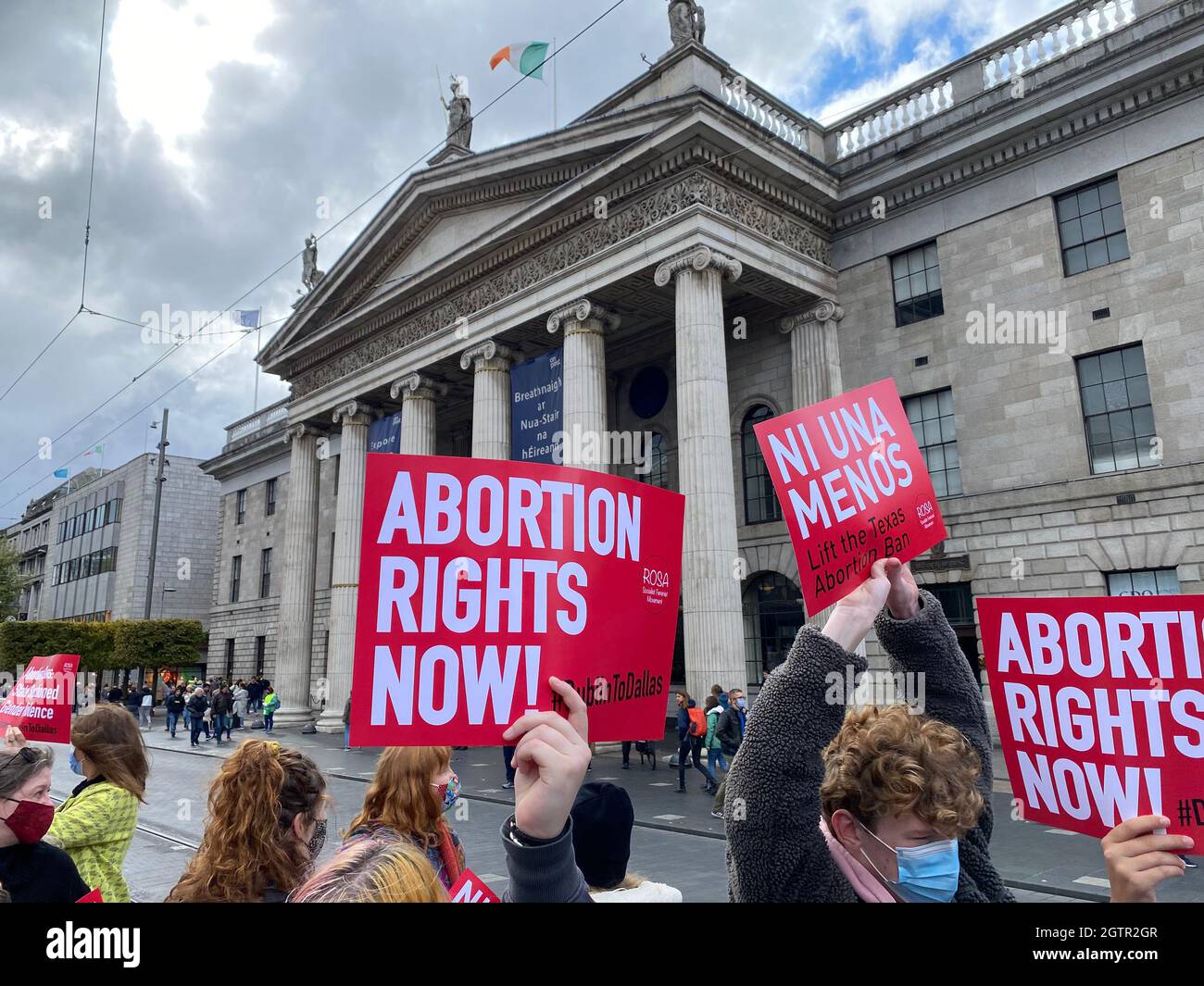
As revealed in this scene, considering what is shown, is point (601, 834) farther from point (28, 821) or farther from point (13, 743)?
point (13, 743)

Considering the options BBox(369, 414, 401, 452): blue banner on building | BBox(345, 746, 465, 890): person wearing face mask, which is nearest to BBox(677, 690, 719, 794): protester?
BBox(345, 746, 465, 890): person wearing face mask

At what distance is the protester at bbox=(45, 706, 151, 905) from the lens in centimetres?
381

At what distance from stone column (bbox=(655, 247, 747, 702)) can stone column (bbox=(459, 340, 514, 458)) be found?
21.1ft

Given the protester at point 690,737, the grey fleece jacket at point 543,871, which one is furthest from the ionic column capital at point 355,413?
the grey fleece jacket at point 543,871

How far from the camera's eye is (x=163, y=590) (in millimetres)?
52375

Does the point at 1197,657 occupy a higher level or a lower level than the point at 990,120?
lower

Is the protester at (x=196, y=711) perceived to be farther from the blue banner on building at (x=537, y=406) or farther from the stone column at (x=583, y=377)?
the stone column at (x=583, y=377)

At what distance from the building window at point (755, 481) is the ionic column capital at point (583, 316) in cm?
488

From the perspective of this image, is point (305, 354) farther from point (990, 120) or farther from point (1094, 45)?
point (1094, 45)

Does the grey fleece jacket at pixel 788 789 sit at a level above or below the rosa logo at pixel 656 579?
below

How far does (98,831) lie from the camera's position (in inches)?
152

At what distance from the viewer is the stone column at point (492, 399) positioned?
23.4 metres

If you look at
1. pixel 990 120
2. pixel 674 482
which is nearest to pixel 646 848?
pixel 674 482
